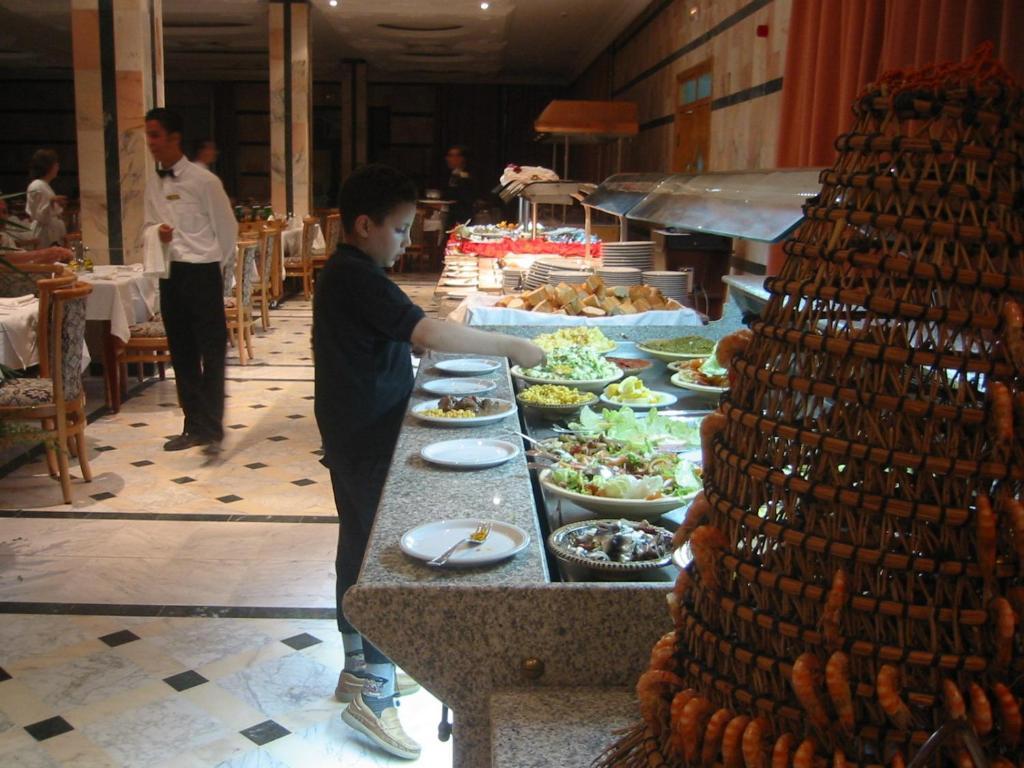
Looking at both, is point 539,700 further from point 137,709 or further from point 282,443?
point 282,443

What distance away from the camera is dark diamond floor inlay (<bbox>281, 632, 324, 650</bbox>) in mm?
3436

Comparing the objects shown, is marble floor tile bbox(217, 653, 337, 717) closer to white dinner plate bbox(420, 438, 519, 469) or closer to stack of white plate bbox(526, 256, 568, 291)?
white dinner plate bbox(420, 438, 519, 469)

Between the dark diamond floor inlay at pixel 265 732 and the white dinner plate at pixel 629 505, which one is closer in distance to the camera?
the white dinner plate at pixel 629 505

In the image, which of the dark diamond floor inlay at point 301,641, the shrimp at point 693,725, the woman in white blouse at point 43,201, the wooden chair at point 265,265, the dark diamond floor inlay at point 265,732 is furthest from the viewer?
the wooden chair at point 265,265

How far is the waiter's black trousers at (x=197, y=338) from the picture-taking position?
5.85 metres

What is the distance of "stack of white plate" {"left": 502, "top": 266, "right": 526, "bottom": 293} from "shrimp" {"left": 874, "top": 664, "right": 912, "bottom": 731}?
4.81 meters

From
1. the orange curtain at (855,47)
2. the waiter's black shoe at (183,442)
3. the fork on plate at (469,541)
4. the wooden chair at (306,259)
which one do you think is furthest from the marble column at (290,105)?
the fork on plate at (469,541)

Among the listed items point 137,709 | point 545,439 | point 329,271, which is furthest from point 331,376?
point 137,709

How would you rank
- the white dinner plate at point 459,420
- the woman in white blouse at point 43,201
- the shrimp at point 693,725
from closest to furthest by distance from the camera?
the shrimp at point 693,725
the white dinner plate at point 459,420
the woman in white blouse at point 43,201

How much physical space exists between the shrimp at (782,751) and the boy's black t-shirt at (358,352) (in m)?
1.85

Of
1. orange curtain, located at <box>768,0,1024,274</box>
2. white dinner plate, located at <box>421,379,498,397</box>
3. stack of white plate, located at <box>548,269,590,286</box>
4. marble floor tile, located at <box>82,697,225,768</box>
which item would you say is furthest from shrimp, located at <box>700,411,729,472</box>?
stack of white plate, located at <box>548,269,590,286</box>

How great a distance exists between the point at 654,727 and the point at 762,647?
170 mm

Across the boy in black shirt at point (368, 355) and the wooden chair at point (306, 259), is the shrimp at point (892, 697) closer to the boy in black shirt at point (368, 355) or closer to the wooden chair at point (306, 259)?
the boy in black shirt at point (368, 355)

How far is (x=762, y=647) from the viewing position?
846mm
